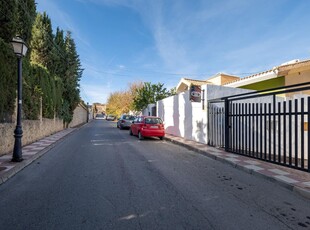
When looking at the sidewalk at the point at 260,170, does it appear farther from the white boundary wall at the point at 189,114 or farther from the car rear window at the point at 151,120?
the car rear window at the point at 151,120

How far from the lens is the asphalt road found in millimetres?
3297

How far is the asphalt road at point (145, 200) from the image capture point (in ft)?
10.8

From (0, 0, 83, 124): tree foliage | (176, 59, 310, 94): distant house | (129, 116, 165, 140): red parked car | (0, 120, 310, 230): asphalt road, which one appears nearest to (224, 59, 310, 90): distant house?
(176, 59, 310, 94): distant house

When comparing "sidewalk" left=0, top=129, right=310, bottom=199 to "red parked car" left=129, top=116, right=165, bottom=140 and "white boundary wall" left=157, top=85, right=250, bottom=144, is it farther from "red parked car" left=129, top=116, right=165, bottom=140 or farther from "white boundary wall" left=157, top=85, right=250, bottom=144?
"red parked car" left=129, top=116, right=165, bottom=140

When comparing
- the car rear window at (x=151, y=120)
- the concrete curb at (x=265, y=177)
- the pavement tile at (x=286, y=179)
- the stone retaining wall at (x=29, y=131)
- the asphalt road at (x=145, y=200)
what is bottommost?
the asphalt road at (x=145, y=200)

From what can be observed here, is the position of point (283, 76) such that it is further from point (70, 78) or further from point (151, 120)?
point (70, 78)

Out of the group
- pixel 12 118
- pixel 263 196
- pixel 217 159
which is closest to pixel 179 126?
pixel 217 159

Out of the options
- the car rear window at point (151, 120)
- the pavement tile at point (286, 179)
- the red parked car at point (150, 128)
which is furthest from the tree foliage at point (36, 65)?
the pavement tile at point (286, 179)

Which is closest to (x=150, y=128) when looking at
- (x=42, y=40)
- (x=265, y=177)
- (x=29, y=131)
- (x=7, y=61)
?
(x=29, y=131)

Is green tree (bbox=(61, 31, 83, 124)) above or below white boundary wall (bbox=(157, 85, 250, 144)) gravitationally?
above

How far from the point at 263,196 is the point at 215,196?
0.97 m

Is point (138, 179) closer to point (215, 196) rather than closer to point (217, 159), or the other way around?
point (215, 196)

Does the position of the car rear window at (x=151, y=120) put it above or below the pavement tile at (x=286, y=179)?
above

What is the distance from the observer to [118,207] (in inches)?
149
